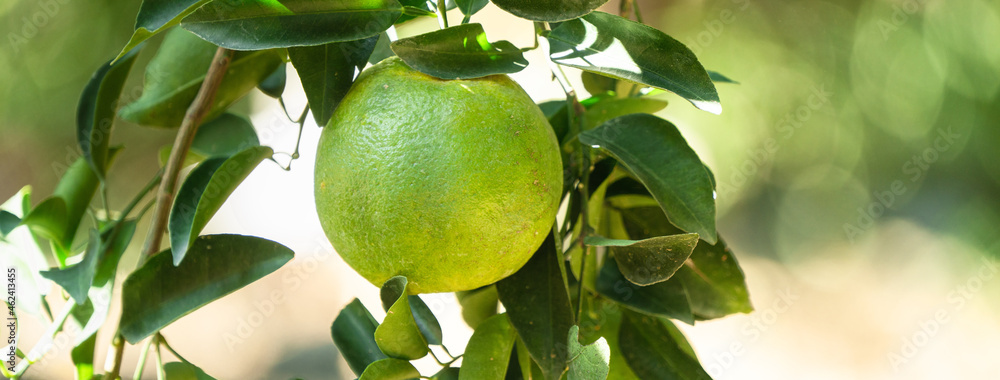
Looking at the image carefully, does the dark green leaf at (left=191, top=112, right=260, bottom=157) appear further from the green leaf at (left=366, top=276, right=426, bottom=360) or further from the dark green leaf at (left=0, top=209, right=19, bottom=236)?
the green leaf at (left=366, top=276, right=426, bottom=360)

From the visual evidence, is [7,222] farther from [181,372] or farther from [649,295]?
[649,295]

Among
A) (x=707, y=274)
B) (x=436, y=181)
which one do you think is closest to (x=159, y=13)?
(x=436, y=181)

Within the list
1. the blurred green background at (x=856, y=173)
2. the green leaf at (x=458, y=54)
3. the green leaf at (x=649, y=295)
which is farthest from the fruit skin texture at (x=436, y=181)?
the blurred green background at (x=856, y=173)

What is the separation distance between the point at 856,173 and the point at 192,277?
54.8 inches

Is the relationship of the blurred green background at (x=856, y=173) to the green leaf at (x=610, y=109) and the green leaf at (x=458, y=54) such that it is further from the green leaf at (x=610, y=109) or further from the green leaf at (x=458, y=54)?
the green leaf at (x=458, y=54)

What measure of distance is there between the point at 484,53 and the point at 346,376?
0.96 metres

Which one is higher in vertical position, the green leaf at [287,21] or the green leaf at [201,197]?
the green leaf at [287,21]

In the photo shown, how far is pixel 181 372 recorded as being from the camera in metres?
0.44

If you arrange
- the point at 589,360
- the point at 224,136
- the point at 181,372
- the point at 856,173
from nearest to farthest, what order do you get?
the point at 589,360 < the point at 181,372 < the point at 224,136 < the point at 856,173

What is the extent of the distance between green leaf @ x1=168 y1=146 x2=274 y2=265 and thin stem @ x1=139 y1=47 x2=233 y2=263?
0.14 ft

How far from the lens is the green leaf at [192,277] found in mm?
405

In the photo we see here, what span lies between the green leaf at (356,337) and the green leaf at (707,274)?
21 centimetres

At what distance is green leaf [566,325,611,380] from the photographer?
33 cm

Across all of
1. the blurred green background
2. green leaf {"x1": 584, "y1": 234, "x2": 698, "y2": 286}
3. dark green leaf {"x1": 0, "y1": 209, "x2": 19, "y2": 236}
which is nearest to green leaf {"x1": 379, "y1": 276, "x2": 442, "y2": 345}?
green leaf {"x1": 584, "y1": 234, "x2": 698, "y2": 286}
